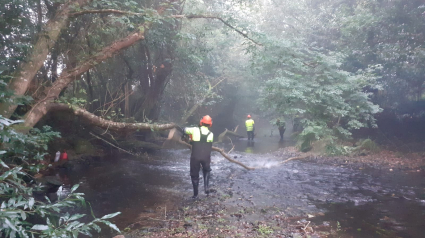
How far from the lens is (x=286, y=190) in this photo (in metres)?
7.73

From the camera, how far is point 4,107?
4941 millimetres

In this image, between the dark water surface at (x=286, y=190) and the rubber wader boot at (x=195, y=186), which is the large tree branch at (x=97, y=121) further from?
the rubber wader boot at (x=195, y=186)

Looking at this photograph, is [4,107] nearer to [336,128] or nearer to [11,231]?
[11,231]

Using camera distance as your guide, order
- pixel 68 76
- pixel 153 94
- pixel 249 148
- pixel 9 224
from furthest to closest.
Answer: pixel 249 148 < pixel 153 94 < pixel 68 76 < pixel 9 224

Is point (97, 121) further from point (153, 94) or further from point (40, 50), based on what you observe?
point (153, 94)

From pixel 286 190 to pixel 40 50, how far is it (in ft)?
21.8

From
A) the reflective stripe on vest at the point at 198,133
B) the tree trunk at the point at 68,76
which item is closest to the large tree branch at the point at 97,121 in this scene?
Answer: the tree trunk at the point at 68,76

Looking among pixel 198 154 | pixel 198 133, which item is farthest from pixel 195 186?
pixel 198 133

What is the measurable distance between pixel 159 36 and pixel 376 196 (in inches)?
357

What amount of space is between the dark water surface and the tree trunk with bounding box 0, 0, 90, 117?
2880 mm

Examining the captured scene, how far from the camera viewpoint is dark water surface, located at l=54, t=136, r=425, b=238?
221 inches

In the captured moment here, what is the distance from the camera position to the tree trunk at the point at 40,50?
5.59 meters

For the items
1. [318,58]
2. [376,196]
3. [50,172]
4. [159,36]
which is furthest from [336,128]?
[50,172]

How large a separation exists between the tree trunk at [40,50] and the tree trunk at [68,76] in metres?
0.43
